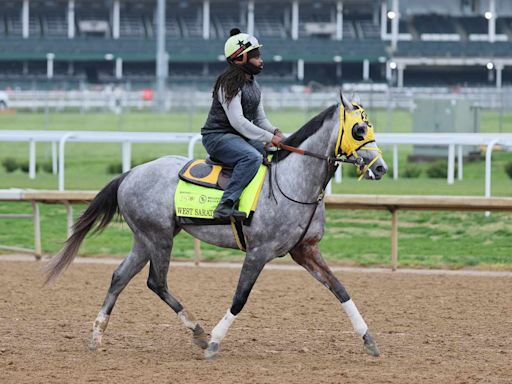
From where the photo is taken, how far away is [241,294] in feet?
25.1

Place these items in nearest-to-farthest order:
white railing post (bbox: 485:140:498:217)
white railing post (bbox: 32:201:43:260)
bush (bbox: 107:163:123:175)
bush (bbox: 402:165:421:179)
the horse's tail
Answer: the horse's tail, white railing post (bbox: 32:201:43:260), white railing post (bbox: 485:140:498:217), bush (bbox: 402:165:421:179), bush (bbox: 107:163:123:175)

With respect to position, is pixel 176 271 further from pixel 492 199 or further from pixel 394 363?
pixel 394 363

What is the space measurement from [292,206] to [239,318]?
191 centimetres

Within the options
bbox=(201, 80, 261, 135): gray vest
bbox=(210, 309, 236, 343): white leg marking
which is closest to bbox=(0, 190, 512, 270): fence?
bbox=(201, 80, 261, 135): gray vest

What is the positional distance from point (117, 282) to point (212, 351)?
96 centimetres

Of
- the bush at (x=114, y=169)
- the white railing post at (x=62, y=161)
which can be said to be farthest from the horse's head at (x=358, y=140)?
the bush at (x=114, y=169)

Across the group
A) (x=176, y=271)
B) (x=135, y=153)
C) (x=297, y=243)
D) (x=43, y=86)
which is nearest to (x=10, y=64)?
(x=43, y=86)

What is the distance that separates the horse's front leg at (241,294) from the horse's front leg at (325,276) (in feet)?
1.26

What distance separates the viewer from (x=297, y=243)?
7828 mm

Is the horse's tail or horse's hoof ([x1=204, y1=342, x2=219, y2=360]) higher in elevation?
the horse's tail

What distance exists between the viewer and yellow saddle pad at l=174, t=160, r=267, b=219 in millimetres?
7809

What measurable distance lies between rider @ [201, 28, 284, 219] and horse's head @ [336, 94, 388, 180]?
0.48 meters

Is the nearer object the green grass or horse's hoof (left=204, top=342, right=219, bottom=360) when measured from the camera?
horse's hoof (left=204, top=342, right=219, bottom=360)

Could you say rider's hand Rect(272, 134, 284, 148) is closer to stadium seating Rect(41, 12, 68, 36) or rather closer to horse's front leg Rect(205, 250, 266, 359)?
horse's front leg Rect(205, 250, 266, 359)
